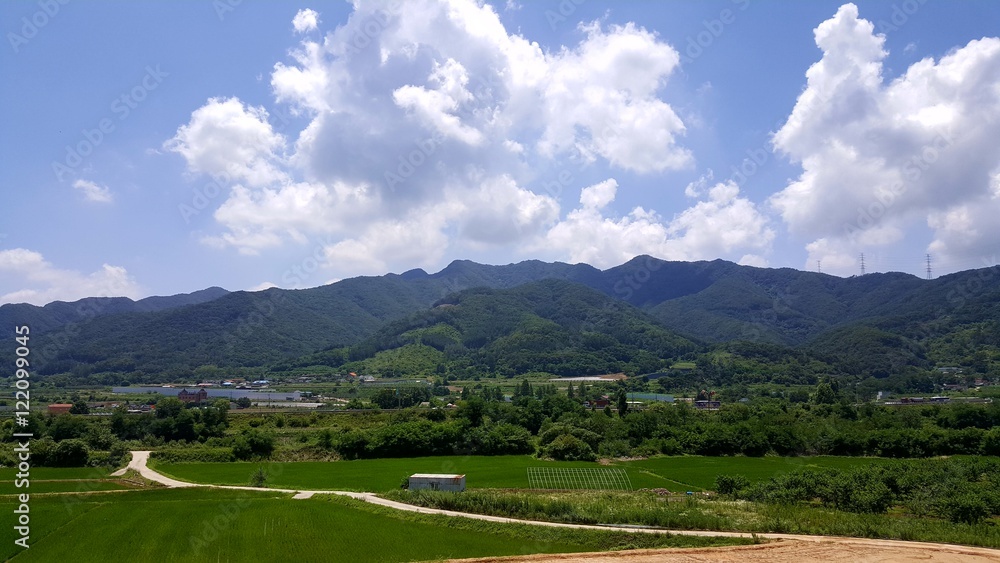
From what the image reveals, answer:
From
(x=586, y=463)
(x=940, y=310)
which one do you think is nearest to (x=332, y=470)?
(x=586, y=463)

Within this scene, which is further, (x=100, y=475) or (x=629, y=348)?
(x=629, y=348)

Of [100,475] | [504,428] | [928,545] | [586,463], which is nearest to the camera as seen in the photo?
[928,545]

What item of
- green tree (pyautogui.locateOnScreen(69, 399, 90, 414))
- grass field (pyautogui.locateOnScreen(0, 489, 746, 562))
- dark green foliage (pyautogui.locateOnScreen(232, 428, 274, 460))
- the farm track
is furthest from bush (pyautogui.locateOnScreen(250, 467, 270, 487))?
green tree (pyautogui.locateOnScreen(69, 399, 90, 414))

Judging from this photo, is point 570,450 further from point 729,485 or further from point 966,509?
point 966,509

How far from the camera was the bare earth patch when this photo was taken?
2222cm

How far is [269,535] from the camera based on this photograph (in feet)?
81.3

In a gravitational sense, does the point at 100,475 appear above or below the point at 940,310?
below

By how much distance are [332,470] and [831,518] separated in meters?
32.0

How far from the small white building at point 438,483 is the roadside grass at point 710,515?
5.61 ft

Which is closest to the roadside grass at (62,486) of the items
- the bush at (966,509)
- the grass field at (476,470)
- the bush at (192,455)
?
the grass field at (476,470)

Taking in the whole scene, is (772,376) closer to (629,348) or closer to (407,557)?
(629,348)

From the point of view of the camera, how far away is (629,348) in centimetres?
16375

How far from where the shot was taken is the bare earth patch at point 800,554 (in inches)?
875

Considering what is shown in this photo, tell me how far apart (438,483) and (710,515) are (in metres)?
14.9
